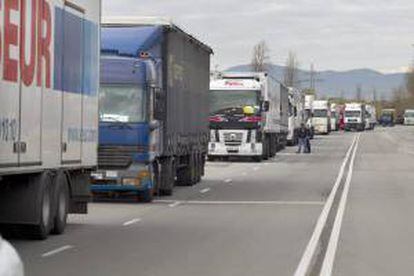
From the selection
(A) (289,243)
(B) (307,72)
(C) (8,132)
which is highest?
(B) (307,72)

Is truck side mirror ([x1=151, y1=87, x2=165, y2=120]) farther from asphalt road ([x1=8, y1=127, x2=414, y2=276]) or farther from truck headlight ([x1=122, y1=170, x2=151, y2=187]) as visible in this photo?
asphalt road ([x1=8, y1=127, x2=414, y2=276])

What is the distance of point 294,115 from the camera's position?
66.5 m

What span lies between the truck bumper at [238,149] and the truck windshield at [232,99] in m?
1.81

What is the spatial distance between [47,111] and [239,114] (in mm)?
28593

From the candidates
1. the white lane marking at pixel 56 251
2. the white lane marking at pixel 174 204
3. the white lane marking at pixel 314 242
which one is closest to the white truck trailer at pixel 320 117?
the white lane marking at pixel 314 242

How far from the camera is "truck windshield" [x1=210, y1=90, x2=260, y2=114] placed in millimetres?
41875

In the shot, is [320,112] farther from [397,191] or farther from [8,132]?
[8,132]

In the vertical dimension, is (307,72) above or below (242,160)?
above

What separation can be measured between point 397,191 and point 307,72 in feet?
566

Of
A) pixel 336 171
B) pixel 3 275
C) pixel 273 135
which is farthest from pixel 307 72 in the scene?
pixel 3 275

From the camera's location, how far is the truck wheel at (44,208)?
45.2ft

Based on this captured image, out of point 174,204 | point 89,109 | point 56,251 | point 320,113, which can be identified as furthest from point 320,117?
point 56,251

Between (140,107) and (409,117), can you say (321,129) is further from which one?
(140,107)

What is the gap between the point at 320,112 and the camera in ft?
324
